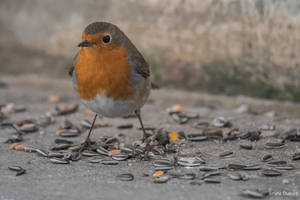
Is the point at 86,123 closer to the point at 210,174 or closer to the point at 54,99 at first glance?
the point at 54,99

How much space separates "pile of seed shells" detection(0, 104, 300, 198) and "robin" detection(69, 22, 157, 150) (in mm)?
325

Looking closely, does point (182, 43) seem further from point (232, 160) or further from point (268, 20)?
point (232, 160)

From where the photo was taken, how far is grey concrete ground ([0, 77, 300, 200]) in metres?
3.02

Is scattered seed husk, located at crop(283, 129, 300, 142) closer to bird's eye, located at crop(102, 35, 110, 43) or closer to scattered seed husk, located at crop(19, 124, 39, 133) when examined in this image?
bird's eye, located at crop(102, 35, 110, 43)

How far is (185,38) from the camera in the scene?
5.37 meters

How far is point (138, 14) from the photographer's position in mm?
5539

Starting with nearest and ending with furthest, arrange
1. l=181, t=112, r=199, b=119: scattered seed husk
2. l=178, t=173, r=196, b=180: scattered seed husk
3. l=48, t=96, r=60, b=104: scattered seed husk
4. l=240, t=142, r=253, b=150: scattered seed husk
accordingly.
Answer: l=178, t=173, r=196, b=180: scattered seed husk, l=240, t=142, r=253, b=150: scattered seed husk, l=181, t=112, r=199, b=119: scattered seed husk, l=48, t=96, r=60, b=104: scattered seed husk

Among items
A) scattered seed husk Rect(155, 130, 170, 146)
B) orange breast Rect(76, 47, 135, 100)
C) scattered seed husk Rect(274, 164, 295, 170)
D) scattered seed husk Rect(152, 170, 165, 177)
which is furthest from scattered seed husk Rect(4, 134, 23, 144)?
scattered seed husk Rect(274, 164, 295, 170)

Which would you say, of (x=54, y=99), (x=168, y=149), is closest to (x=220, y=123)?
(x=168, y=149)

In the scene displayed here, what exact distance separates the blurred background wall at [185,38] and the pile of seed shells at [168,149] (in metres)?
0.75

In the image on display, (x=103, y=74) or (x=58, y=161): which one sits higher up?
(x=103, y=74)

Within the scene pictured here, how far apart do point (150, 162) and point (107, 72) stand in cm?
69

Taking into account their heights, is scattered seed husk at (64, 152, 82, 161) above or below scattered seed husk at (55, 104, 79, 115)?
below

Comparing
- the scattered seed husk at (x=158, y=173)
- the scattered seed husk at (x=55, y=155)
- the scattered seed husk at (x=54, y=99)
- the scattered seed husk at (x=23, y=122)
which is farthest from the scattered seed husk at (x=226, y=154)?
the scattered seed husk at (x=54, y=99)
